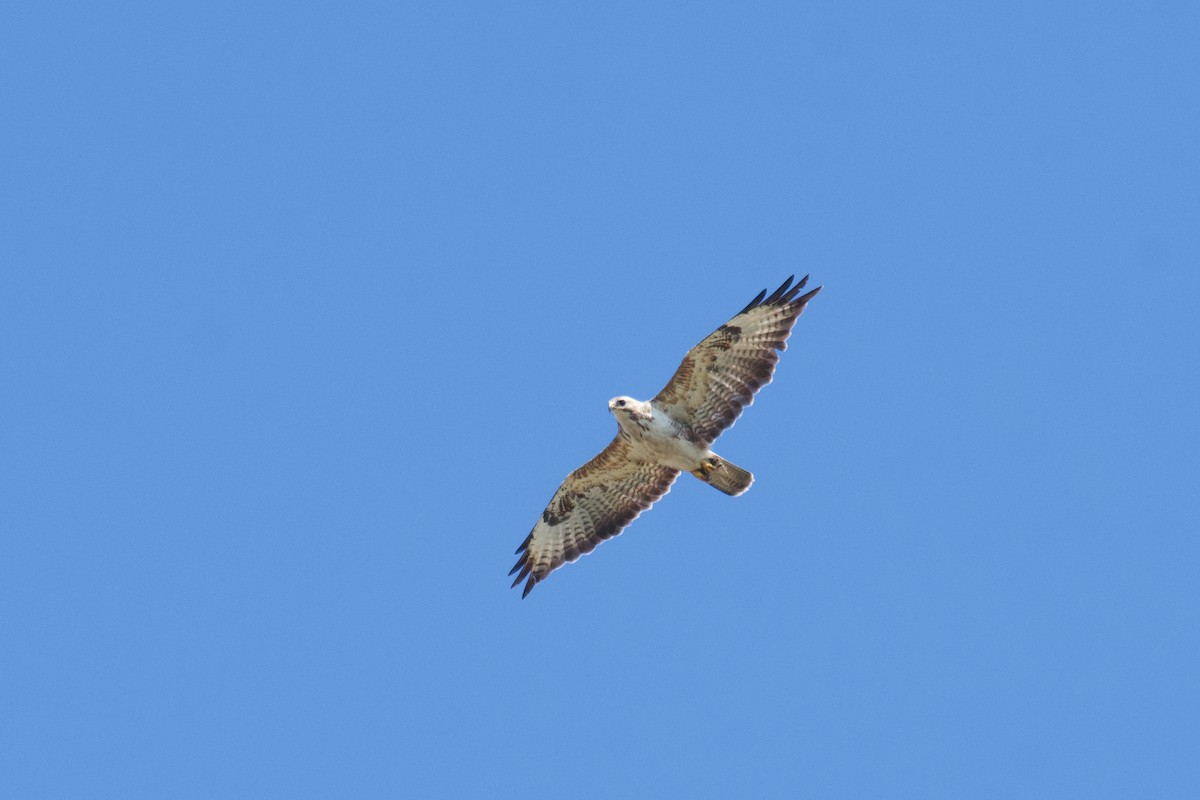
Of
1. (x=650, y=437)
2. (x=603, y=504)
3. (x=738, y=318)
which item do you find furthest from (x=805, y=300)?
(x=603, y=504)

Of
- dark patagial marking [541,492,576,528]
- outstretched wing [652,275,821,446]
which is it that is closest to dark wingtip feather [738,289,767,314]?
outstretched wing [652,275,821,446]

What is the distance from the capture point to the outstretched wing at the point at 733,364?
16141 millimetres

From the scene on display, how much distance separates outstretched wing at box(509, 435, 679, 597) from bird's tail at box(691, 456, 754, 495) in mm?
622

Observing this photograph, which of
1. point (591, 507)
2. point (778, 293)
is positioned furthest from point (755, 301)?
point (591, 507)

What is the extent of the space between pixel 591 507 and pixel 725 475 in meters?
1.67

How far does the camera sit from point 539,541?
17891 mm

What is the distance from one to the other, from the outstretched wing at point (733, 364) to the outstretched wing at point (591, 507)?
866 millimetres

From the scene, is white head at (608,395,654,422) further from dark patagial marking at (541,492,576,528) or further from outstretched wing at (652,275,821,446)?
dark patagial marking at (541,492,576,528)

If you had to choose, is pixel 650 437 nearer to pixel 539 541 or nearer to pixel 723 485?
pixel 723 485

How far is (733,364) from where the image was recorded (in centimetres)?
1617

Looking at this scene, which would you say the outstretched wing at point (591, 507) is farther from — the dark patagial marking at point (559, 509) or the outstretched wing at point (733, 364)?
the outstretched wing at point (733, 364)

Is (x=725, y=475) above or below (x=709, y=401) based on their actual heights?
below

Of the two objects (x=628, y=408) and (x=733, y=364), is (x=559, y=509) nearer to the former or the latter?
(x=628, y=408)

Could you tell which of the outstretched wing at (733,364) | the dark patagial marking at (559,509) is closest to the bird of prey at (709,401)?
the outstretched wing at (733,364)
